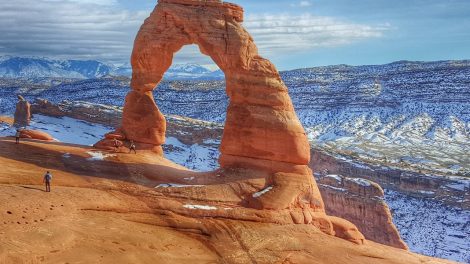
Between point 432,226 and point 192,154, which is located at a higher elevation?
point 192,154

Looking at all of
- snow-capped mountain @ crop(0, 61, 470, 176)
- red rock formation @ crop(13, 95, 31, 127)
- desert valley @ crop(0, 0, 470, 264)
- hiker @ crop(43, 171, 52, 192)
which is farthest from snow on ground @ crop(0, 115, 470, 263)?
snow-capped mountain @ crop(0, 61, 470, 176)

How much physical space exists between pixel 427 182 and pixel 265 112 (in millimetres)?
46364

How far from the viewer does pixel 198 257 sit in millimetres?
18969

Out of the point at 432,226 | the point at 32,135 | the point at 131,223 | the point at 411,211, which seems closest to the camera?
the point at 131,223

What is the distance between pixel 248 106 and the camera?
2652 cm

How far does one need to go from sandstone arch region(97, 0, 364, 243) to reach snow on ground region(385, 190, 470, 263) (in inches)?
1162

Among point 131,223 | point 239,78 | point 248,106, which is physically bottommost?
point 131,223

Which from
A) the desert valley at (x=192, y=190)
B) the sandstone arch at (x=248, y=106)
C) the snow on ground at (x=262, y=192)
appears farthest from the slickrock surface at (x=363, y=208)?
the snow on ground at (x=262, y=192)

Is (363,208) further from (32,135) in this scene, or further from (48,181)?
(48,181)

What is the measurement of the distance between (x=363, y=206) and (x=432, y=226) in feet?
48.1

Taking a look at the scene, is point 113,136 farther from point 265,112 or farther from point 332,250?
point 332,250

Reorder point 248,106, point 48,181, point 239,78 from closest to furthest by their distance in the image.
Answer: point 48,181
point 248,106
point 239,78

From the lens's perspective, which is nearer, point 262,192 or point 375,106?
point 262,192

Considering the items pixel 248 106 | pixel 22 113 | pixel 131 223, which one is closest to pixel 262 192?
pixel 248 106
